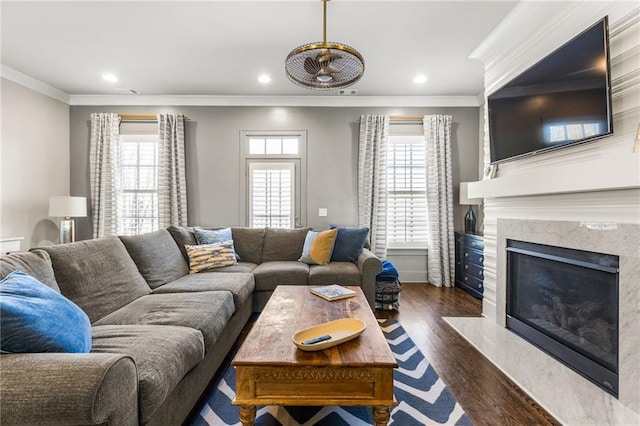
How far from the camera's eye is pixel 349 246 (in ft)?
11.9

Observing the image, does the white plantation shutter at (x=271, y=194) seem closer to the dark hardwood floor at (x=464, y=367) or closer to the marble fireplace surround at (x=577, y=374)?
the dark hardwood floor at (x=464, y=367)

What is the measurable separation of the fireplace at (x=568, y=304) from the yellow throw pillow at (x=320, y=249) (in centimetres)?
178

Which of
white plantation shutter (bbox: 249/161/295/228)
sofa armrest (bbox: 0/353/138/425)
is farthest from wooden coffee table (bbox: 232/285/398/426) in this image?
white plantation shutter (bbox: 249/161/295/228)

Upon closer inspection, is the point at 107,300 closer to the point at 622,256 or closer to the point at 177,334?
the point at 177,334

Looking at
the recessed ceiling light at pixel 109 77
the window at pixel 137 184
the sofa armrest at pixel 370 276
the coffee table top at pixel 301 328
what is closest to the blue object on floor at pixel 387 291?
the sofa armrest at pixel 370 276

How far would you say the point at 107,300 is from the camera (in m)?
1.98

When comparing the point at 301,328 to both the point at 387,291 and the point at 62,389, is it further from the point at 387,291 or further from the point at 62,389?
the point at 387,291

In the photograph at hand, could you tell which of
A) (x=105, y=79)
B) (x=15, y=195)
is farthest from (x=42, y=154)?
(x=105, y=79)

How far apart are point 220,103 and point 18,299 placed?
13.1 feet

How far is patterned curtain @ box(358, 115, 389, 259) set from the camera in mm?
4445

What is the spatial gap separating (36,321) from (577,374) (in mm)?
2962

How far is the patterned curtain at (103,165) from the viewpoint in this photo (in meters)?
4.44

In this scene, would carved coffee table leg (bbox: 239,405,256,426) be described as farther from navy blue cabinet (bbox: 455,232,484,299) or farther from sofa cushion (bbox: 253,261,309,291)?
navy blue cabinet (bbox: 455,232,484,299)

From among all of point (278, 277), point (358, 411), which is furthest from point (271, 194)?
point (358, 411)
